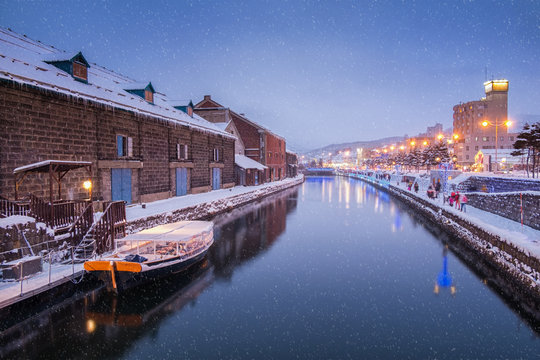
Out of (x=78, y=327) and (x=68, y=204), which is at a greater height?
(x=68, y=204)

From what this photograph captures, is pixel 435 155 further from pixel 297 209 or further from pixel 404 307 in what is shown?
pixel 404 307

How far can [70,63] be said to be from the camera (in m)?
18.6

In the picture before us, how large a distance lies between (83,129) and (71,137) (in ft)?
3.18

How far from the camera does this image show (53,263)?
11328 mm

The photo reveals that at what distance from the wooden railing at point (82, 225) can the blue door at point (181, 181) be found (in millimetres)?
15941

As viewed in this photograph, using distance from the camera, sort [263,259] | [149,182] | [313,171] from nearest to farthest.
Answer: [263,259] → [149,182] → [313,171]

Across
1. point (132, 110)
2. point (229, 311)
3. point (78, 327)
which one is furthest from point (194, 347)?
point (132, 110)

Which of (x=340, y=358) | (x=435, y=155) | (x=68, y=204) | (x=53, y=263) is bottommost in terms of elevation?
(x=340, y=358)

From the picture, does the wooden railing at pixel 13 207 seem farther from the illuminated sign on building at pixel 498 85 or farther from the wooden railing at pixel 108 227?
the illuminated sign on building at pixel 498 85

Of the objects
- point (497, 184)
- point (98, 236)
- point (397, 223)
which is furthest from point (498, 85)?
point (98, 236)

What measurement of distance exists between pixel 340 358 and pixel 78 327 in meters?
6.72

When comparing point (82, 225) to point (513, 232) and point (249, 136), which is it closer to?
point (513, 232)

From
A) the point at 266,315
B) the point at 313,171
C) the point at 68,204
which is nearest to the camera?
the point at 266,315

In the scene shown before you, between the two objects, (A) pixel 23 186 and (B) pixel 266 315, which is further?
(A) pixel 23 186
